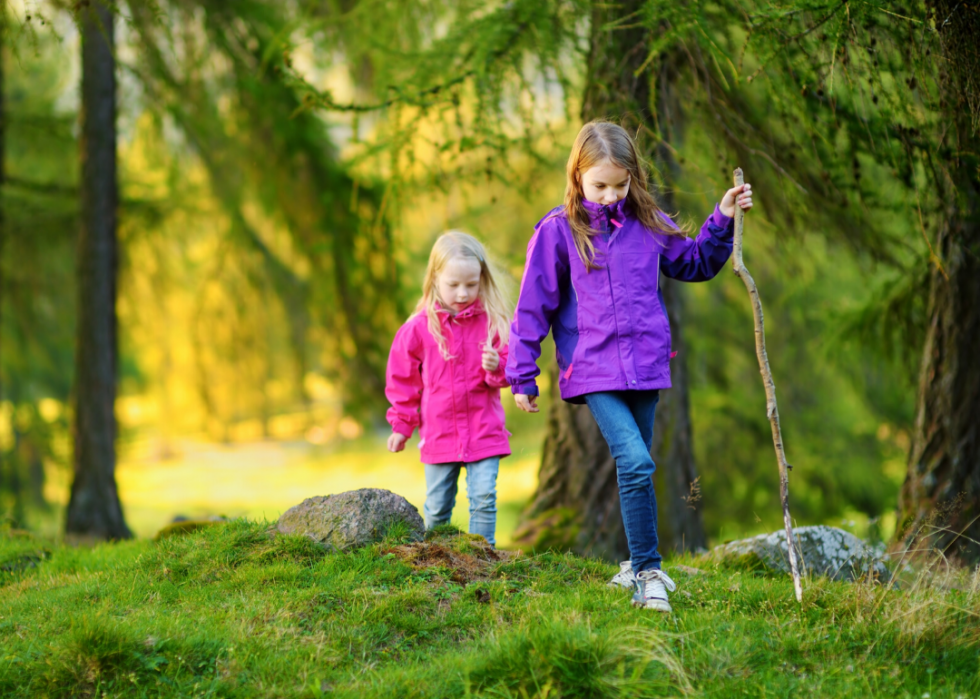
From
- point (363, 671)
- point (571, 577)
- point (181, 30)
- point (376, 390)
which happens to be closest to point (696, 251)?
point (571, 577)

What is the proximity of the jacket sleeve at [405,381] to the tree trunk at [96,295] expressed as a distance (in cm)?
429

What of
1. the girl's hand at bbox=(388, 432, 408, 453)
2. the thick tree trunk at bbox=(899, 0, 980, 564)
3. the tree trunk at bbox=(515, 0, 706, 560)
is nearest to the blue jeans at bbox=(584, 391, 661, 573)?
the girl's hand at bbox=(388, 432, 408, 453)

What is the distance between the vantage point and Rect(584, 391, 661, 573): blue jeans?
348cm

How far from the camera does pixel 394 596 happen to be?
11.3 feet

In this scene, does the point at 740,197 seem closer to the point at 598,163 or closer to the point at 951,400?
the point at 598,163

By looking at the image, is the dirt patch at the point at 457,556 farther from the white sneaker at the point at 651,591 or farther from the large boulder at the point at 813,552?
the large boulder at the point at 813,552

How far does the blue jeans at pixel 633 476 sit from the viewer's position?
137 inches

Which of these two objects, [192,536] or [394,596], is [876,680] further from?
[192,536]

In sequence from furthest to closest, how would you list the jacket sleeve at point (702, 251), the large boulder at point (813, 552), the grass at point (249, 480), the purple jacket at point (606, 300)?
the grass at point (249, 480) → the large boulder at point (813, 552) → the jacket sleeve at point (702, 251) → the purple jacket at point (606, 300)

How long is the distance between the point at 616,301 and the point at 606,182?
0.54 metres

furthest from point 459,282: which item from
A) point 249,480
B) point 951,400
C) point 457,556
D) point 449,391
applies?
point 249,480

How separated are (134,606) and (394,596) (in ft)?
3.76

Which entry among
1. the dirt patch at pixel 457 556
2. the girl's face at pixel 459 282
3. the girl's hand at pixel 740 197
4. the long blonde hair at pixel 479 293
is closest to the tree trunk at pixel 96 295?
the long blonde hair at pixel 479 293

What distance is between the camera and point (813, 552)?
14.7 feet
